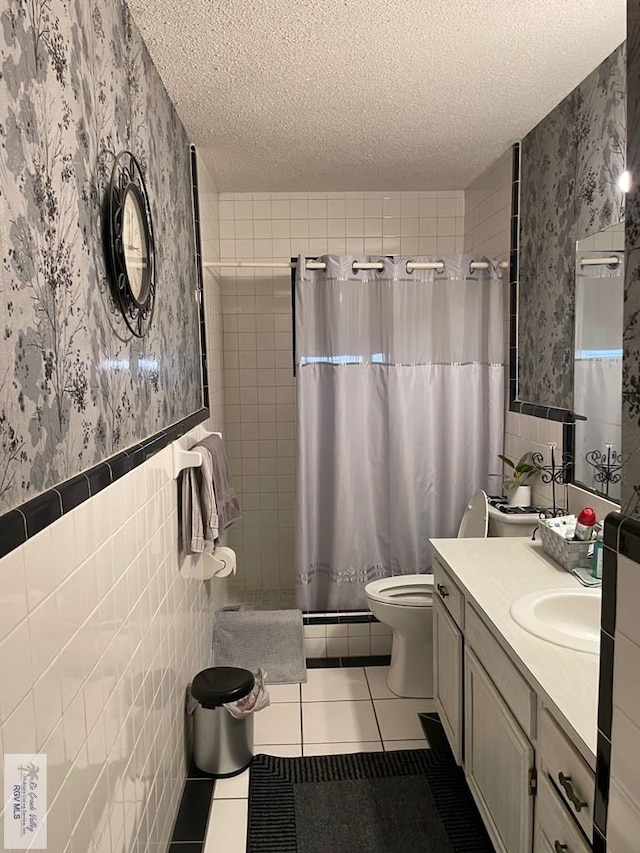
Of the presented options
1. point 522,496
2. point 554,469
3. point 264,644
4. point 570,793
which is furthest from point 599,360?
point 264,644

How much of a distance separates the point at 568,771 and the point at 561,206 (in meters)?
2.02

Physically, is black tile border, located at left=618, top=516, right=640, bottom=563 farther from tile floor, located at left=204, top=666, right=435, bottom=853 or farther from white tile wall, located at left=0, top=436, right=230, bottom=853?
tile floor, located at left=204, top=666, right=435, bottom=853

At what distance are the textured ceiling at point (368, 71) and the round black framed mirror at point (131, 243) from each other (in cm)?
49

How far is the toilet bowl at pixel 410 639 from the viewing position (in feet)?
9.02

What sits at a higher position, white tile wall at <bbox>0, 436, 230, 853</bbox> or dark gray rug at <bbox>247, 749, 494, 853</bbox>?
white tile wall at <bbox>0, 436, 230, 853</bbox>

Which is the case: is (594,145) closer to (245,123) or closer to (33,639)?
(245,123)

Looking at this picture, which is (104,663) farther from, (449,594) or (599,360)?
(599,360)

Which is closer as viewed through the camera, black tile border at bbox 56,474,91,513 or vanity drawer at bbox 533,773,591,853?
black tile border at bbox 56,474,91,513

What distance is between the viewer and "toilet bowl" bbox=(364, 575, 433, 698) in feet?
9.02

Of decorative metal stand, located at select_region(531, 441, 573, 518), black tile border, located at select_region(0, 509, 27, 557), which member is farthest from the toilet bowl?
black tile border, located at select_region(0, 509, 27, 557)

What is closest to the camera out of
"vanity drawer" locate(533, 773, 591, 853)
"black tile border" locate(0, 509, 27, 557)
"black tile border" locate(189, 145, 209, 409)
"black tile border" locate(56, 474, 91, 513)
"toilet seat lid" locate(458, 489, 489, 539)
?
"black tile border" locate(0, 509, 27, 557)

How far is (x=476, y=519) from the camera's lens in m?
2.84

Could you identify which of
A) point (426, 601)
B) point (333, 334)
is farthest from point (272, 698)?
point (333, 334)

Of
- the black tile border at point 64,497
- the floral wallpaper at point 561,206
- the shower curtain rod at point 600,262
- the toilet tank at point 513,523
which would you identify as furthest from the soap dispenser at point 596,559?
the black tile border at point 64,497
